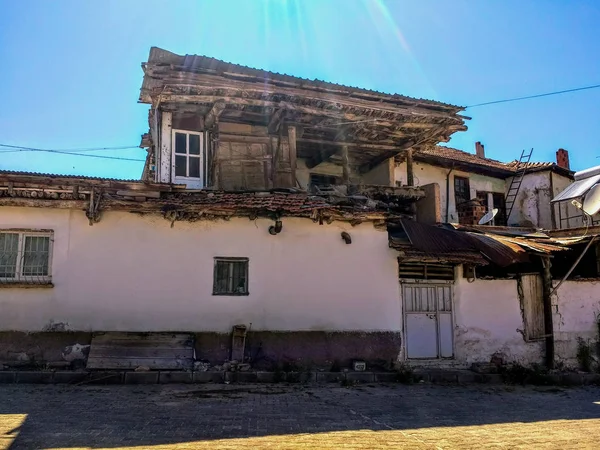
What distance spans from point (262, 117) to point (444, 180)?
31.8 feet

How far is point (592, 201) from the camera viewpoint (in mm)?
11172

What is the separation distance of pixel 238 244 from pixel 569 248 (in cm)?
859

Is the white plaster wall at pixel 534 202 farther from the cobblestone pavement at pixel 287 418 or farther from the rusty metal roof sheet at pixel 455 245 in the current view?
the cobblestone pavement at pixel 287 418

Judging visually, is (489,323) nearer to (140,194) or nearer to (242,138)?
(242,138)

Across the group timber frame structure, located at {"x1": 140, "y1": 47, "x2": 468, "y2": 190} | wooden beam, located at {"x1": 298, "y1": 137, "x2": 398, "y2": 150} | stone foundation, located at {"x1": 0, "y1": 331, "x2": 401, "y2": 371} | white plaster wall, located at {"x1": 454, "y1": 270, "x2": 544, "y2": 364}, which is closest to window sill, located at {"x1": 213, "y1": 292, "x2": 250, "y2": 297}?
stone foundation, located at {"x1": 0, "y1": 331, "x2": 401, "y2": 371}

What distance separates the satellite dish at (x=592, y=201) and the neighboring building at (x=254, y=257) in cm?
127

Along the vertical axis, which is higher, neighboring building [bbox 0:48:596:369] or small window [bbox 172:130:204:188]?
small window [bbox 172:130:204:188]

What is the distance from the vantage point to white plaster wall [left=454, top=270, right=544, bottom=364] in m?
11.5

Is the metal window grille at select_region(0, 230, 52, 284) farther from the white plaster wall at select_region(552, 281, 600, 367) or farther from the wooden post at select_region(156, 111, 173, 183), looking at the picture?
the white plaster wall at select_region(552, 281, 600, 367)

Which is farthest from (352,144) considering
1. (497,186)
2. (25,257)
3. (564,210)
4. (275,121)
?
(564,210)

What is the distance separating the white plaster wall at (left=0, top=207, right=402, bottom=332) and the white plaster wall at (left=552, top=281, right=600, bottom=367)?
439 centimetres

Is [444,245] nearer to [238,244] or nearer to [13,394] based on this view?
[238,244]

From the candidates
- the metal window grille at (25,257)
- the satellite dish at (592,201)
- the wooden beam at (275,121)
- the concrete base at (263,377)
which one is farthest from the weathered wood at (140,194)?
the satellite dish at (592,201)

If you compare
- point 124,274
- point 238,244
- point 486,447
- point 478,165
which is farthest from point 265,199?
point 478,165
